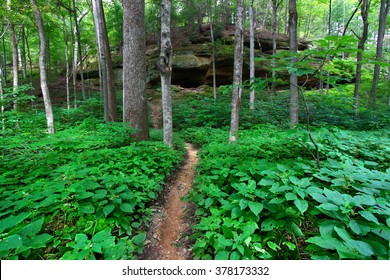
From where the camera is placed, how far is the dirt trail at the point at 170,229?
2332 mm

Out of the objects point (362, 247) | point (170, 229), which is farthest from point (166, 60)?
point (362, 247)

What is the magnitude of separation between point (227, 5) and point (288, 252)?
21497mm

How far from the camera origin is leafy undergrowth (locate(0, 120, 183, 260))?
1.58 meters

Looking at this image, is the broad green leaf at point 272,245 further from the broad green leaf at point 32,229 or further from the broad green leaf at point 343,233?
the broad green leaf at point 32,229

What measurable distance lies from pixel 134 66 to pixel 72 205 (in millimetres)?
4415

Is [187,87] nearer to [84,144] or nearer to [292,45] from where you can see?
[292,45]

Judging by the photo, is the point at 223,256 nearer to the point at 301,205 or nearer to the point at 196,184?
the point at 301,205

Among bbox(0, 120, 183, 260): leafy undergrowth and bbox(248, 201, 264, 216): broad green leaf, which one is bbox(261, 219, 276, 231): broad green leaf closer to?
Result: bbox(248, 201, 264, 216): broad green leaf

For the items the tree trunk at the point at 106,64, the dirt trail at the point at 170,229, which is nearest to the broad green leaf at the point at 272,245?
the dirt trail at the point at 170,229

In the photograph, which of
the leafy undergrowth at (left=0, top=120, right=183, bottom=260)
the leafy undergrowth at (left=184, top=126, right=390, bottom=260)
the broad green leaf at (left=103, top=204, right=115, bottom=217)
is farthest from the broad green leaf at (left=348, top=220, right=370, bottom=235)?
the broad green leaf at (left=103, top=204, right=115, bottom=217)

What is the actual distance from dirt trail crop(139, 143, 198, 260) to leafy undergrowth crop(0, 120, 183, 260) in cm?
21

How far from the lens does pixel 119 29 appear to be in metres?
16.6

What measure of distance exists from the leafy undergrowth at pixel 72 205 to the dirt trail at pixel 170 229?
21 centimetres

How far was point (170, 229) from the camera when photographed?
2.79m
